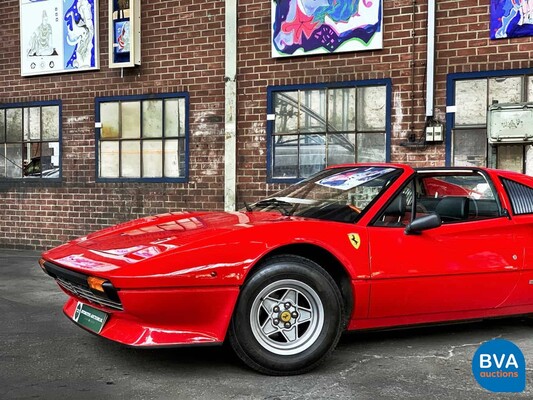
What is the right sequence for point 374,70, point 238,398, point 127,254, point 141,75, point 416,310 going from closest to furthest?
point 238,398 → point 127,254 → point 416,310 → point 374,70 → point 141,75

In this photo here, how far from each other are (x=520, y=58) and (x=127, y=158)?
240 inches

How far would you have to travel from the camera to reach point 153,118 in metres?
9.63

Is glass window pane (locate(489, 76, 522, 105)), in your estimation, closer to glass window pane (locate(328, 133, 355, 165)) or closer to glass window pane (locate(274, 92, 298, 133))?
glass window pane (locate(328, 133, 355, 165))

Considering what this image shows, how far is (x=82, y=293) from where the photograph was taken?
375cm

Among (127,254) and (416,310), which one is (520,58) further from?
(127,254)

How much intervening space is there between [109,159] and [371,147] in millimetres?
4446

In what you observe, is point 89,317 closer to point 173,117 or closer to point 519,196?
point 519,196

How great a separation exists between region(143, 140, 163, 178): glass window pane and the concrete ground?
4.70 m

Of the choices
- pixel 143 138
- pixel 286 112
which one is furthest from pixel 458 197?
pixel 143 138

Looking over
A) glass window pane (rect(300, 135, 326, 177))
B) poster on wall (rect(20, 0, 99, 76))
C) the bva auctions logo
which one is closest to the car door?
the bva auctions logo

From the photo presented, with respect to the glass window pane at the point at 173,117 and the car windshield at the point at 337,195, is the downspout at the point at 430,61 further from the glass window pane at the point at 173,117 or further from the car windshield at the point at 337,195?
the glass window pane at the point at 173,117

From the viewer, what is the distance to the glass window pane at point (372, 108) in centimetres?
825

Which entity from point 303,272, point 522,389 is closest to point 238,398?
point 303,272

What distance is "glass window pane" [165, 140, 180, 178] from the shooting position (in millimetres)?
9461
